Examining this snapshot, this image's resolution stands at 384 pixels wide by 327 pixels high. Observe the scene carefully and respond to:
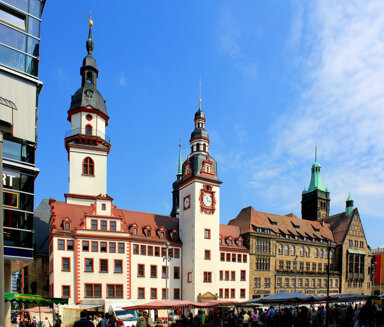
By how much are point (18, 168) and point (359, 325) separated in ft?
67.0

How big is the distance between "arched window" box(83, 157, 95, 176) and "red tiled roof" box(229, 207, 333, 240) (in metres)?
24.7

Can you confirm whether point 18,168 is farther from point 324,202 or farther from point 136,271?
point 324,202

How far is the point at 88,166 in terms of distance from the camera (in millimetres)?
58469

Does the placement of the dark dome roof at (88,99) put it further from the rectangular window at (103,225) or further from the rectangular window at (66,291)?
the rectangular window at (66,291)

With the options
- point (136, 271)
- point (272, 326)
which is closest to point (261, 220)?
point (136, 271)

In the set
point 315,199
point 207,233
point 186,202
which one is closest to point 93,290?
point 207,233

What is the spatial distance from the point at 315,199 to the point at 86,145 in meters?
58.7

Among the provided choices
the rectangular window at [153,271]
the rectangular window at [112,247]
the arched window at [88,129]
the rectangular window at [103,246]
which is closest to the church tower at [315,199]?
the rectangular window at [153,271]

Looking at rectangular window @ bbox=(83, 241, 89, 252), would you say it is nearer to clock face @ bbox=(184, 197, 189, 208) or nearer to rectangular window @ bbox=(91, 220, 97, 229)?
rectangular window @ bbox=(91, 220, 97, 229)

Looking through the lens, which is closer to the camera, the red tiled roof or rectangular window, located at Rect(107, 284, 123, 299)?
rectangular window, located at Rect(107, 284, 123, 299)

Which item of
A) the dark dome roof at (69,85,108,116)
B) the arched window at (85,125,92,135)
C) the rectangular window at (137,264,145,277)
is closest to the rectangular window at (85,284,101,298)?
the rectangular window at (137,264,145,277)

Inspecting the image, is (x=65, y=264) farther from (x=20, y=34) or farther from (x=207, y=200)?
(x=20, y=34)

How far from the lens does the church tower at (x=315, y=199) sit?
96875 millimetres

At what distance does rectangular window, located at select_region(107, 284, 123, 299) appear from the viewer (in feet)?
163
